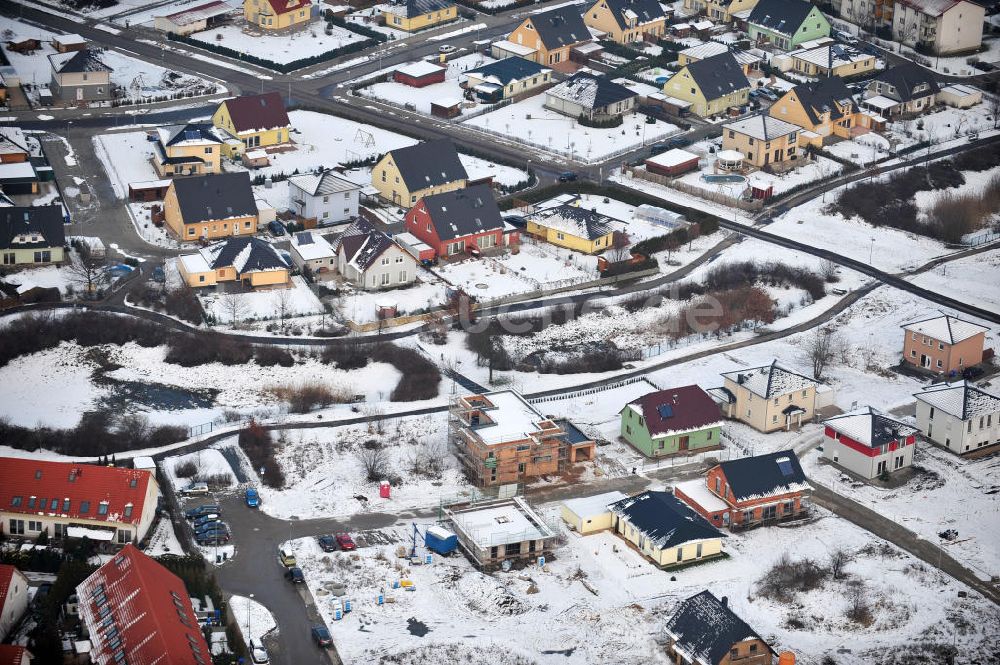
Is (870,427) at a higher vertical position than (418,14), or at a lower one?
lower

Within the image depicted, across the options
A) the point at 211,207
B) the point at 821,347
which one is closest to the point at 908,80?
the point at 821,347

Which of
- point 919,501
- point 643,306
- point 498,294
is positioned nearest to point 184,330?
point 498,294

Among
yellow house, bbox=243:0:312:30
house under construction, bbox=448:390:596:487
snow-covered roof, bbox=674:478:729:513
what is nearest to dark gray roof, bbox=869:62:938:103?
yellow house, bbox=243:0:312:30

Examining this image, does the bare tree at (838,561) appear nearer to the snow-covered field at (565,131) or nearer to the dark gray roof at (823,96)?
the snow-covered field at (565,131)

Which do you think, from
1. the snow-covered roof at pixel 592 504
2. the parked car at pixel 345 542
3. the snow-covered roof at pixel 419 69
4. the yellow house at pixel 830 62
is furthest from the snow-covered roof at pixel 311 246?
the yellow house at pixel 830 62

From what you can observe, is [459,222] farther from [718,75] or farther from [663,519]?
[663,519]

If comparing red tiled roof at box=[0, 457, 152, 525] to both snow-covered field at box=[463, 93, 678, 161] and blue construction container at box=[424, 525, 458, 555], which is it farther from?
snow-covered field at box=[463, 93, 678, 161]
